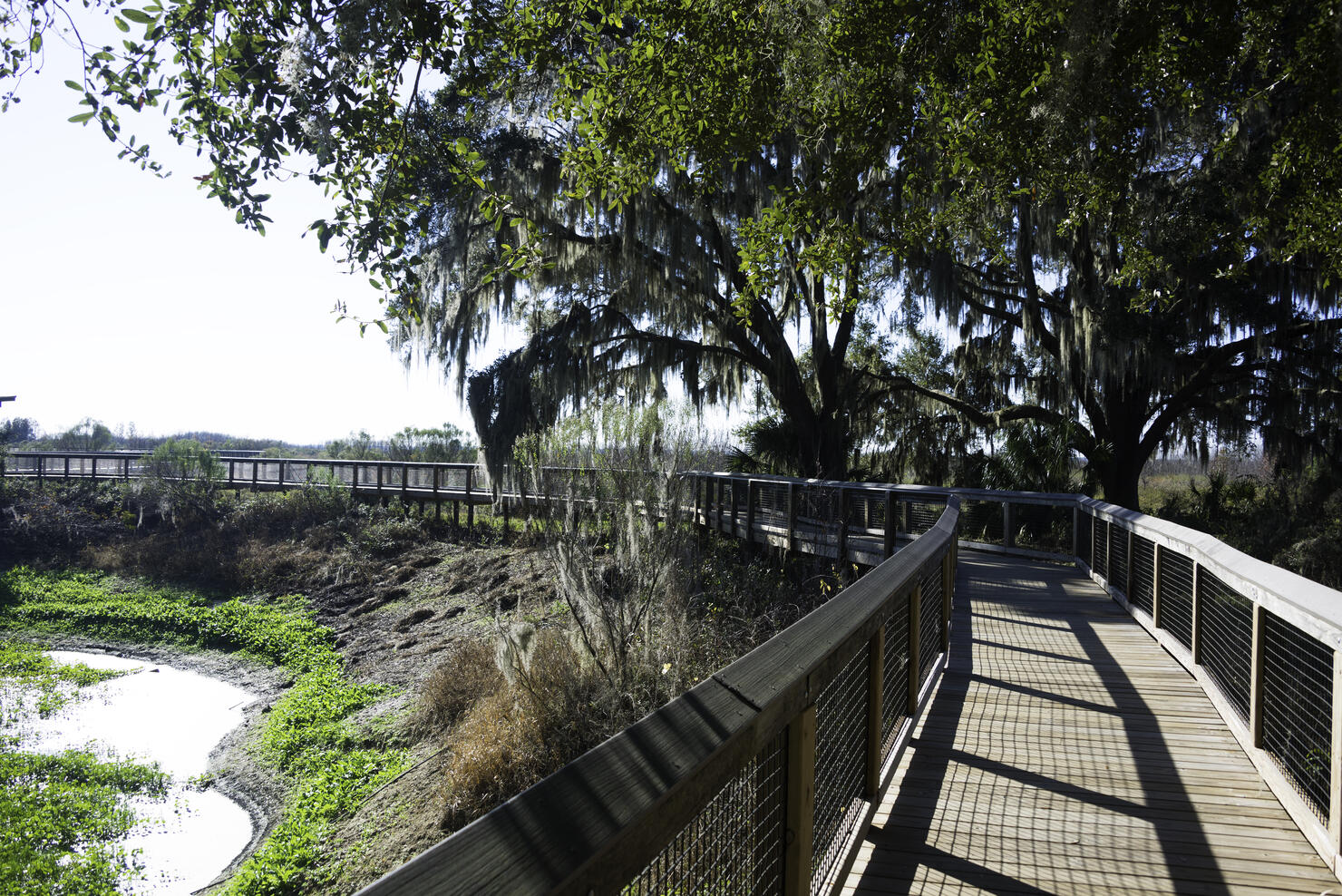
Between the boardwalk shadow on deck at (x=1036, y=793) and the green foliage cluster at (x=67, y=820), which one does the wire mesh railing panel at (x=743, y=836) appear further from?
the green foliage cluster at (x=67, y=820)

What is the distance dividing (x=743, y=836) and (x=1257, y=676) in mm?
3126

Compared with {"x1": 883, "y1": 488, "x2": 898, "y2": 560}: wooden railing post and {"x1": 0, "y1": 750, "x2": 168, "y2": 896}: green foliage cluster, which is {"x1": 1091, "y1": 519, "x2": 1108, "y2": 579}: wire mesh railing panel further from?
{"x1": 0, "y1": 750, "x2": 168, "y2": 896}: green foliage cluster

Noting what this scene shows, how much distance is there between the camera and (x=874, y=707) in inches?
129

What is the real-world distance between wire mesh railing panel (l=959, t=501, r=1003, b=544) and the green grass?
11250mm

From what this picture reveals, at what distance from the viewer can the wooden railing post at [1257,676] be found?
3793mm

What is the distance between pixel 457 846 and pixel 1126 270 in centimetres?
930

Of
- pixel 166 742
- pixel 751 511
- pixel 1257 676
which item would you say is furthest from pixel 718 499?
pixel 1257 676

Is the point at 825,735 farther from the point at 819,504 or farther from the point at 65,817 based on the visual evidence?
the point at 819,504

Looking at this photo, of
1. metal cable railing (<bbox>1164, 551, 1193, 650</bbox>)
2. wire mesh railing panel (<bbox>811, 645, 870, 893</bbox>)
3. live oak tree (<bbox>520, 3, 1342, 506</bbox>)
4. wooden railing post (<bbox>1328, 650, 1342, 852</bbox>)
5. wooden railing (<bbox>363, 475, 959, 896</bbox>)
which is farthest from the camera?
metal cable railing (<bbox>1164, 551, 1193, 650</bbox>)

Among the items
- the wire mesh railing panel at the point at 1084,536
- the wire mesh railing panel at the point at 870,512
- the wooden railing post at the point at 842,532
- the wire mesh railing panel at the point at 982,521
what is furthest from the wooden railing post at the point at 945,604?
the wire mesh railing panel at the point at 982,521

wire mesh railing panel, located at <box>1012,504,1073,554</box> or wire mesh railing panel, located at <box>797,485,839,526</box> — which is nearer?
wire mesh railing panel, located at <box>797,485,839,526</box>

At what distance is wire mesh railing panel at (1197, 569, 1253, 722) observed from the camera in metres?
4.55

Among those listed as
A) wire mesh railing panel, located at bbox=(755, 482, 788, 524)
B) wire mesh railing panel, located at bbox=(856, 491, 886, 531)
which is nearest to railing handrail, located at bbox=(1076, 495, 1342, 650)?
wire mesh railing panel, located at bbox=(856, 491, 886, 531)

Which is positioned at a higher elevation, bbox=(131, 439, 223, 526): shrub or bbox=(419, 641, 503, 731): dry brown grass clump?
bbox=(131, 439, 223, 526): shrub
